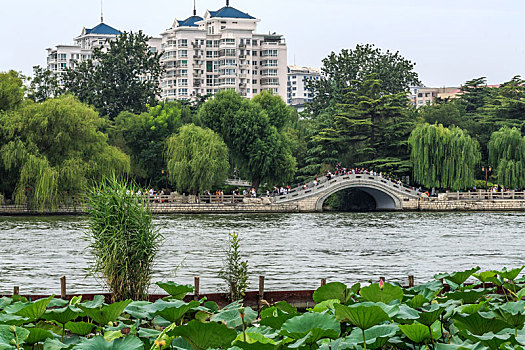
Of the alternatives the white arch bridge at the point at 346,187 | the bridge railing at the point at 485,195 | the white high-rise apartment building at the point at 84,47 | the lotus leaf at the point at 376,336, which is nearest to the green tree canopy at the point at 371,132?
the white arch bridge at the point at 346,187

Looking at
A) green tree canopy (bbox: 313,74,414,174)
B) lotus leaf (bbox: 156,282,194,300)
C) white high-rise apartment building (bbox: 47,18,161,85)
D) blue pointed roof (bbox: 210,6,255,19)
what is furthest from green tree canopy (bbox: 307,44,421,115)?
lotus leaf (bbox: 156,282,194,300)

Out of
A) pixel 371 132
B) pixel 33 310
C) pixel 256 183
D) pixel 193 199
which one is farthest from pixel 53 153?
pixel 33 310

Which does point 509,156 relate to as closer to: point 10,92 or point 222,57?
point 10,92

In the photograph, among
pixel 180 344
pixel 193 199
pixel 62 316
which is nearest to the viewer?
pixel 180 344

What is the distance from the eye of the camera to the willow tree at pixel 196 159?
51.6 m

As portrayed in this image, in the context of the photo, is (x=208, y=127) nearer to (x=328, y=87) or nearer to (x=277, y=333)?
(x=328, y=87)

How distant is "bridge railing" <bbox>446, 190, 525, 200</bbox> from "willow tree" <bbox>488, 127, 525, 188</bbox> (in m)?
1.54

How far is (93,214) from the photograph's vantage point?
14453 millimetres

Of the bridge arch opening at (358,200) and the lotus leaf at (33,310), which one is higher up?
the bridge arch opening at (358,200)

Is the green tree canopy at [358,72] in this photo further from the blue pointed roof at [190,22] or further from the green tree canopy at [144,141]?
the blue pointed roof at [190,22]

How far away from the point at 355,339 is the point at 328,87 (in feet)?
245

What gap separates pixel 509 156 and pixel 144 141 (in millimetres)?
23384

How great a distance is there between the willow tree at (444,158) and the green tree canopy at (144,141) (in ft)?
52.5

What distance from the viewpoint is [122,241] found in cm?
1424
